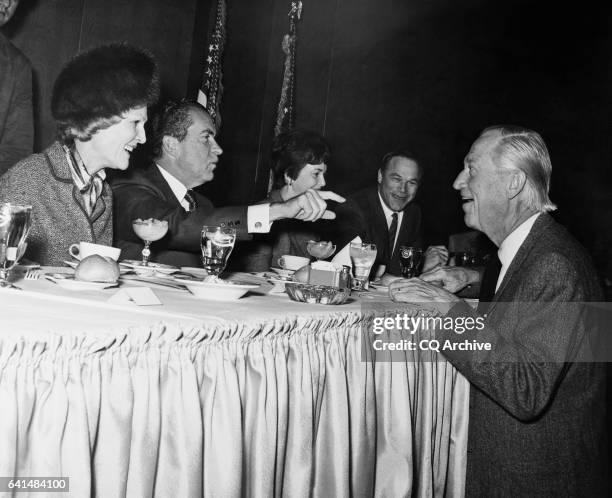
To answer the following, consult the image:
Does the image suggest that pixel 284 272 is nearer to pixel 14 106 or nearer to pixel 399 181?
pixel 14 106

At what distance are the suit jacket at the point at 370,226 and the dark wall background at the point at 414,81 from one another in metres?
1.36

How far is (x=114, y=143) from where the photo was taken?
198cm

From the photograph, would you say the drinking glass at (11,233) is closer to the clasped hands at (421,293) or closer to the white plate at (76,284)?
the white plate at (76,284)

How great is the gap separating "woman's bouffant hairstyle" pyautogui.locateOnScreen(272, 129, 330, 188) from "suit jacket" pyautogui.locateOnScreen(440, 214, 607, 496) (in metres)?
2.29

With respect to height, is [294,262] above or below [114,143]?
below

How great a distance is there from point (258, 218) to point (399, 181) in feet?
7.43

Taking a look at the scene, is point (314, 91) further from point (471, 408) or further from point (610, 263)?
point (471, 408)

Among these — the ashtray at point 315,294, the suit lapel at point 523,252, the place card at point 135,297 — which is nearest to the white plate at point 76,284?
the place card at point 135,297

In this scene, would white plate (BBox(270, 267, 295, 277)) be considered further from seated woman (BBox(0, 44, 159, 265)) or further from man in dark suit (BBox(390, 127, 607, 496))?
seated woman (BBox(0, 44, 159, 265))

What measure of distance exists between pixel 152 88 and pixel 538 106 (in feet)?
12.2

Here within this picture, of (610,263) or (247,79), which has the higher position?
(247,79)

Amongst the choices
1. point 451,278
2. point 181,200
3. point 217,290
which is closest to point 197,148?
point 181,200

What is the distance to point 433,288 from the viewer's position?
1.46m

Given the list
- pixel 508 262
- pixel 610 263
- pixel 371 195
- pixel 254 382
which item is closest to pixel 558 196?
pixel 610 263
